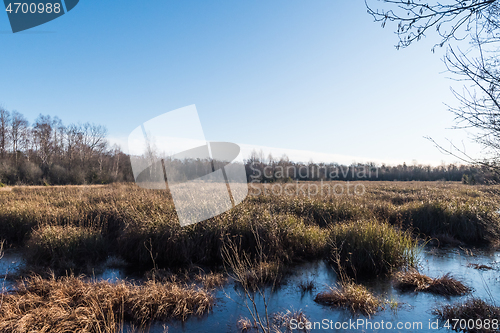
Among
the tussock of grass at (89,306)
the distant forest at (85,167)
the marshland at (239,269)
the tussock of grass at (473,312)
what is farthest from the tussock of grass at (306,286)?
the distant forest at (85,167)

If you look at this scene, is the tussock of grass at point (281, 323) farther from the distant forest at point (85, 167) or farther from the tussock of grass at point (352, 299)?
the distant forest at point (85, 167)

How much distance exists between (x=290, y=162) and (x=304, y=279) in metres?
43.0

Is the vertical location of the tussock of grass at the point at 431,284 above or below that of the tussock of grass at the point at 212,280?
above

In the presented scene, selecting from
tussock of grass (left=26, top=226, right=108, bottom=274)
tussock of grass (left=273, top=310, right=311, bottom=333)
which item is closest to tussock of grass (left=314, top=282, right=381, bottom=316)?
tussock of grass (left=273, top=310, right=311, bottom=333)

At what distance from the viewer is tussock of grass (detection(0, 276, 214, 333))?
442cm

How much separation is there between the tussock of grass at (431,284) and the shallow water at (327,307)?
0.63ft

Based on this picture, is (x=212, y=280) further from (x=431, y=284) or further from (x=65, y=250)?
(x=431, y=284)

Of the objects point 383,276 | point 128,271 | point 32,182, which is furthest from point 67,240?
point 32,182

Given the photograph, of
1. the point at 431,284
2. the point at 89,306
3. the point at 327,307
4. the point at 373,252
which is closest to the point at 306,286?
the point at 327,307

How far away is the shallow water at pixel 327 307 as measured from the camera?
16.7ft

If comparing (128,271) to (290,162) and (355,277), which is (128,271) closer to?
(355,277)

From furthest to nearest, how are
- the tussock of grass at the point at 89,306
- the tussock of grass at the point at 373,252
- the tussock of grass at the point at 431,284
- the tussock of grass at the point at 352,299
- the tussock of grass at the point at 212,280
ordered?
the tussock of grass at the point at 373,252 < the tussock of grass at the point at 212,280 < the tussock of grass at the point at 431,284 < the tussock of grass at the point at 352,299 < the tussock of grass at the point at 89,306

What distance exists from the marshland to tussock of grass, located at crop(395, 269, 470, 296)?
3cm

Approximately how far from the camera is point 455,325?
4.92 metres
